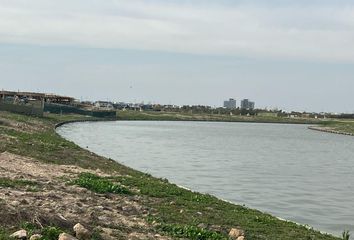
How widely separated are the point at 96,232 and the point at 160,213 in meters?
3.73

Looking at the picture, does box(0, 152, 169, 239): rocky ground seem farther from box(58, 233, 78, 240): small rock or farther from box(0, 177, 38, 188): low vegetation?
box(58, 233, 78, 240): small rock

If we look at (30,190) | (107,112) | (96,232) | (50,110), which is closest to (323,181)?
(30,190)

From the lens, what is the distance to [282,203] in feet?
75.5

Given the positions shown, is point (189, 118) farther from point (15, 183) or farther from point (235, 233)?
point (235, 233)

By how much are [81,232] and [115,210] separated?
364 centimetres

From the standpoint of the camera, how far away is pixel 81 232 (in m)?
9.87

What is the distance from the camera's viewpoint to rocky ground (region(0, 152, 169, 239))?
1038 cm

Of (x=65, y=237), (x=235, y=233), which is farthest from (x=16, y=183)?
(x=65, y=237)

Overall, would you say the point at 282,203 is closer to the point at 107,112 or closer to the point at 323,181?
the point at 323,181

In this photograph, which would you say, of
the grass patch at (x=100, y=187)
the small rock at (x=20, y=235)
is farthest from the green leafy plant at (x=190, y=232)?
the grass patch at (x=100, y=187)

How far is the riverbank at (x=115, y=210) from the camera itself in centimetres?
1072

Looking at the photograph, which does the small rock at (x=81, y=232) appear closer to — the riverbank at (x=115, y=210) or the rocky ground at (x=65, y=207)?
the riverbank at (x=115, y=210)

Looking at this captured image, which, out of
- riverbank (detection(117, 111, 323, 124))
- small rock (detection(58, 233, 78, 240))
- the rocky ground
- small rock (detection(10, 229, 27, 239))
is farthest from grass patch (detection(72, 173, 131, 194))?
riverbank (detection(117, 111, 323, 124))

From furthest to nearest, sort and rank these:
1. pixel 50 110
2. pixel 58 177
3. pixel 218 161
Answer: pixel 50 110, pixel 218 161, pixel 58 177
